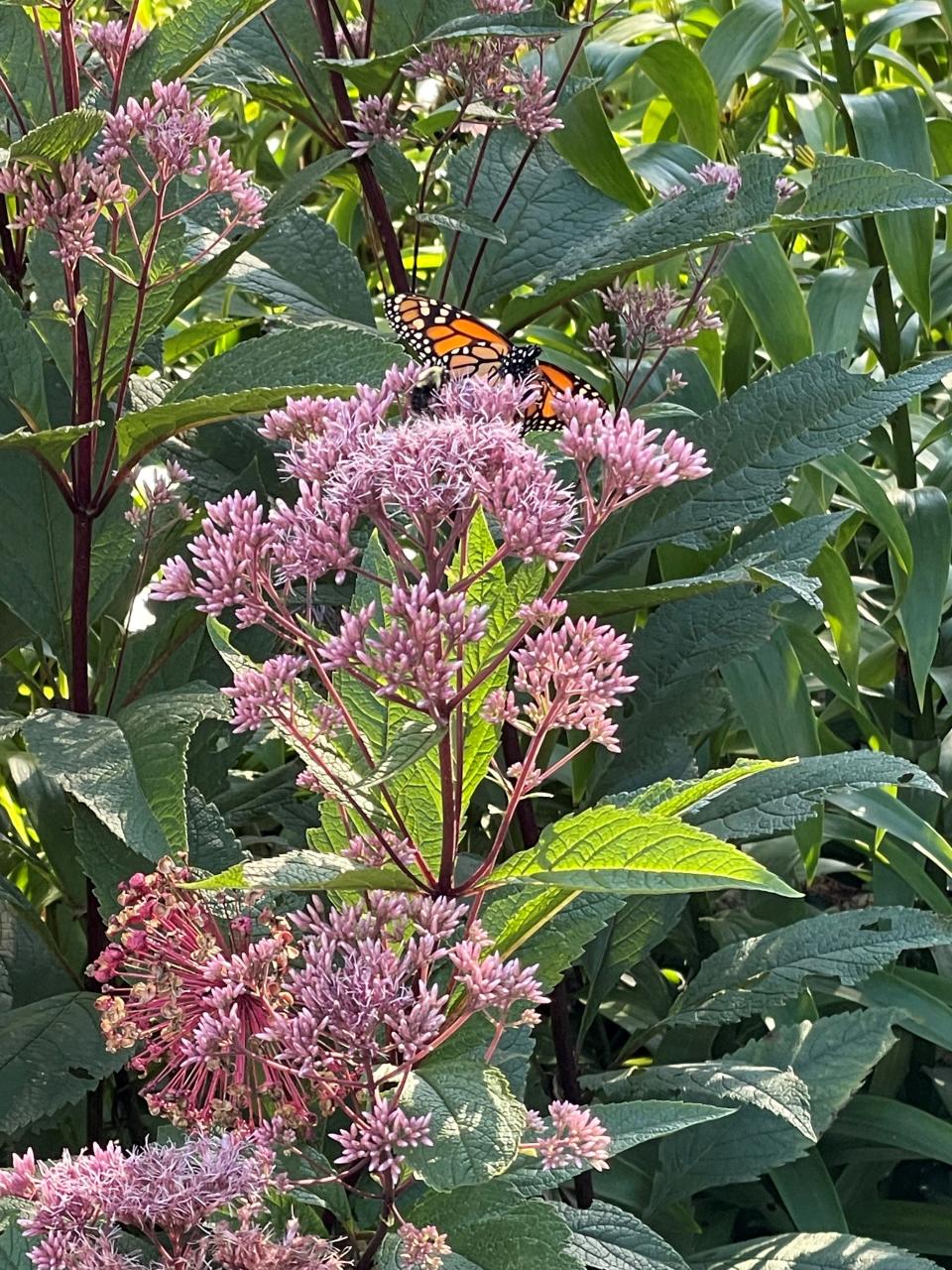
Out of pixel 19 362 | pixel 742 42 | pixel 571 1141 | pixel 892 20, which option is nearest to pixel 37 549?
pixel 19 362

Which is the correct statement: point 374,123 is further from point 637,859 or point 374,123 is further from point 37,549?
point 637,859

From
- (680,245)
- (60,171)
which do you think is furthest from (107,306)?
(680,245)

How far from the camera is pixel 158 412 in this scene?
69 cm

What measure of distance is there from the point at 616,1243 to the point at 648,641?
0.37 m

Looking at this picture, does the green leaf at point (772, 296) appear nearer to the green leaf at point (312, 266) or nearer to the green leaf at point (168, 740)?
the green leaf at point (312, 266)

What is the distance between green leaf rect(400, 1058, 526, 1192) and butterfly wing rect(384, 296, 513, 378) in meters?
0.47

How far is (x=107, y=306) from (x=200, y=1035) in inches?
15.0

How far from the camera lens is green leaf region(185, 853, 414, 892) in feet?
→ 1.64

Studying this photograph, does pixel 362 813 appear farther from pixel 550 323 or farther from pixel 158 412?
pixel 550 323

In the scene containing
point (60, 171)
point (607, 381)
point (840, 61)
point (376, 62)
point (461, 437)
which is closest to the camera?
point (461, 437)

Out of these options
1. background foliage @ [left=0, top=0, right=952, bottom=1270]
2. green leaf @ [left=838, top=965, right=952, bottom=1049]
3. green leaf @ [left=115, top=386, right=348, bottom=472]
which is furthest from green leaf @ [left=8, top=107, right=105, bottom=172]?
green leaf @ [left=838, top=965, right=952, bottom=1049]

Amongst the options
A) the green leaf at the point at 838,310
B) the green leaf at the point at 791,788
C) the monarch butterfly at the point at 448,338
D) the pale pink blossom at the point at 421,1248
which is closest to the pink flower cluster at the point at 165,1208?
the pale pink blossom at the point at 421,1248

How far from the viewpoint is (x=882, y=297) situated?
124 cm

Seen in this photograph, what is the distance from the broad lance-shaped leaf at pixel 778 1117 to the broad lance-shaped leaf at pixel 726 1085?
2cm
